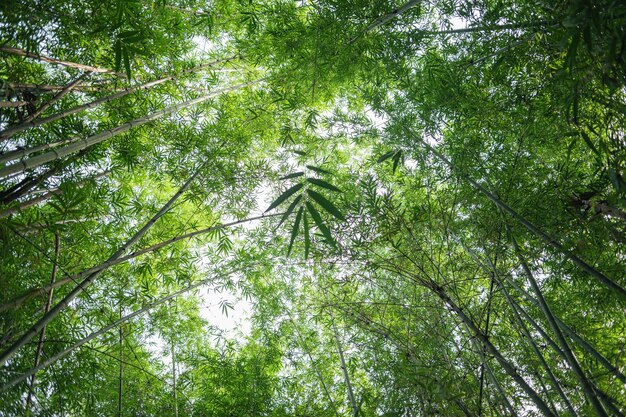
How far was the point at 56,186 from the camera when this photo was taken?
293cm

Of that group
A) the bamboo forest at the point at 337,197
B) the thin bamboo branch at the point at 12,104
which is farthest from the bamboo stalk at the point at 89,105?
the thin bamboo branch at the point at 12,104

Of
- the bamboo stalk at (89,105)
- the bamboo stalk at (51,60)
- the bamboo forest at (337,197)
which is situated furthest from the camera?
the bamboo stalk at (51,60)

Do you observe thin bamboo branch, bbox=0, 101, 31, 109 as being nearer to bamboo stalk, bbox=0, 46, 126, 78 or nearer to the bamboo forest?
the bamboo forest

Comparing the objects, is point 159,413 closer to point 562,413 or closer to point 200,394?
point 200,394

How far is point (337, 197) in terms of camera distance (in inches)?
150

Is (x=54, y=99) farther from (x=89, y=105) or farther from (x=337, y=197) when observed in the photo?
(x=337, y=197)

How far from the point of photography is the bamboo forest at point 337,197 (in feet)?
7.50

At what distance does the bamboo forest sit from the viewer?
90.0 inches

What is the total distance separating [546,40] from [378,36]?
3.99ft

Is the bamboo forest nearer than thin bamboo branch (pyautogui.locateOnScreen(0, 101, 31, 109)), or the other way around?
the bamboo forest

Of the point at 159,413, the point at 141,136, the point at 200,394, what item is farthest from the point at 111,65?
the point at 200,394

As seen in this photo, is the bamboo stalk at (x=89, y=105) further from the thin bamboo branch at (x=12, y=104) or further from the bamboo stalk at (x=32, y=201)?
the bamboo stalk at (x=32, y=201)

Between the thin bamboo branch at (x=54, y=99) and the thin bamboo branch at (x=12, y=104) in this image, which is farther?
the thin bamboo branch at (x=54, y=99)

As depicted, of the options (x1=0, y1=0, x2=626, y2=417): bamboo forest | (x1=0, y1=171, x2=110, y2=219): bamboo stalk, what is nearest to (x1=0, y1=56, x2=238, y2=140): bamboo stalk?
(x1=0, y1=0, x2=626, y2=417): bamboo forest
